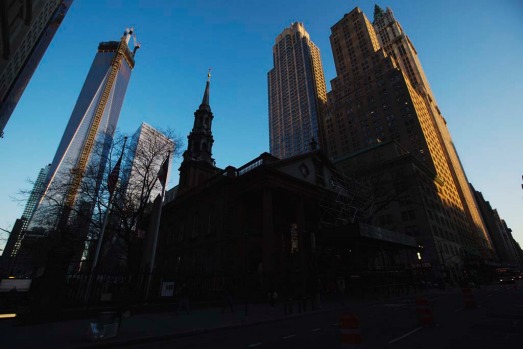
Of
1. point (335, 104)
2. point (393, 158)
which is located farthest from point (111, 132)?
point (335, 104)

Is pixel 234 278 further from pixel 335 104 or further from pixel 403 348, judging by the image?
pixel 335 104

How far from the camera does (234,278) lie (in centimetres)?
2014

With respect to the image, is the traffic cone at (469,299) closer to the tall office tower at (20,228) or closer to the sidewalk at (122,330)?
the sidewalk at (122,330)

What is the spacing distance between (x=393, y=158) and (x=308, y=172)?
44.8 m

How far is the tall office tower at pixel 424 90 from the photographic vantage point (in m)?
102

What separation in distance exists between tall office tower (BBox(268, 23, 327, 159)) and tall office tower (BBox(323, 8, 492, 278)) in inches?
512

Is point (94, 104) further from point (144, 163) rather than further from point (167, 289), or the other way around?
point (167, 289)

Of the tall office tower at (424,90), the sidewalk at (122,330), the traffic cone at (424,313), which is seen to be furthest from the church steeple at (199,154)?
the tall office tower at (424,90)

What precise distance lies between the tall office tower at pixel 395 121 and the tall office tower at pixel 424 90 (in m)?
0.51

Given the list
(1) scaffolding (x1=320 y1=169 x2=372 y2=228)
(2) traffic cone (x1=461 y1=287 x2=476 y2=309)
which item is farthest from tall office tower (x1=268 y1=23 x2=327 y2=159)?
(2) traffic cone (x1=461 y1=287 x2=476 y2=309)

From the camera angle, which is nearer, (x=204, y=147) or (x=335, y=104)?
(x=204, y=147)

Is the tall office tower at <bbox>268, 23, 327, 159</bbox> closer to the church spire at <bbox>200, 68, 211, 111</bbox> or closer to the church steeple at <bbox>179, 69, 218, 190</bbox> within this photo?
the church spire at <bbox>200, 68, 211, 111</bbox>

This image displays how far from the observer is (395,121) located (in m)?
86.3

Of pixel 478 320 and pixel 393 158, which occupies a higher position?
pixel 393 158
